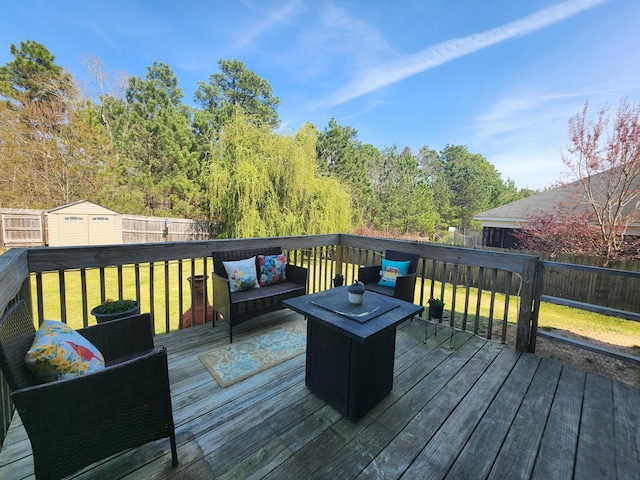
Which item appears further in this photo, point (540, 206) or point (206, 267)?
point (540, 206)

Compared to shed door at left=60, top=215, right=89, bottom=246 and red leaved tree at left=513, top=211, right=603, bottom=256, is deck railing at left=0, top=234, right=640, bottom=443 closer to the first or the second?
red leaved tree at left=513, top=211, right=603, bottom=256

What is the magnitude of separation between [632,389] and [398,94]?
557 inches

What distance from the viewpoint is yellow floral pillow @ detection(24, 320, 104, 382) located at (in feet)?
3.84

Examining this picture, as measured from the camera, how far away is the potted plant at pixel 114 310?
226 cm

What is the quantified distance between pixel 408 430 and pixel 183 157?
42.5ft

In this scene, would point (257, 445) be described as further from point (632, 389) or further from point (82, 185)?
point (82, 185)

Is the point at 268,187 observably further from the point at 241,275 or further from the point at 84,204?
the point at 84,204

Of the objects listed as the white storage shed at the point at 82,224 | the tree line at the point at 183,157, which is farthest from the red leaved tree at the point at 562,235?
the white storage shed at the point at 82,224

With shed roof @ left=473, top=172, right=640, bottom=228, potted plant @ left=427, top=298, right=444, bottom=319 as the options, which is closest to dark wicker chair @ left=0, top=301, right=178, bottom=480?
potted plant @ left=427, top=298, right=444, bottom=319

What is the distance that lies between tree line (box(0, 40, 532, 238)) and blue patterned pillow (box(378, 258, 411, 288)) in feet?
19.9

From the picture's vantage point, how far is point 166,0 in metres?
7.21

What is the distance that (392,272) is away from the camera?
3438 millimetres

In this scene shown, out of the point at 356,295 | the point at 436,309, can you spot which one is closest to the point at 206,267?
the point at 356,295

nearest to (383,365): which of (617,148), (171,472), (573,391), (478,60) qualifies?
(171,472)
